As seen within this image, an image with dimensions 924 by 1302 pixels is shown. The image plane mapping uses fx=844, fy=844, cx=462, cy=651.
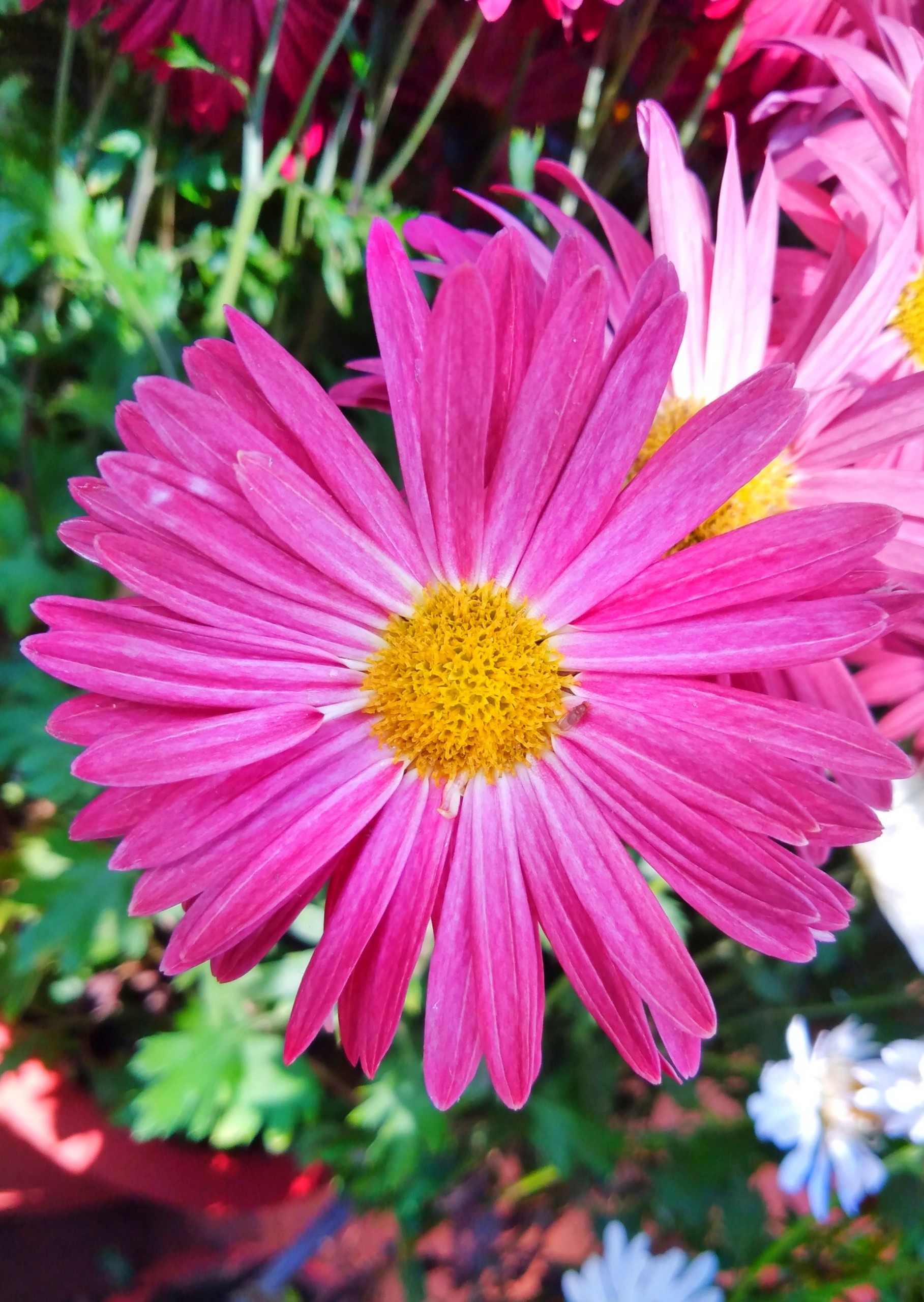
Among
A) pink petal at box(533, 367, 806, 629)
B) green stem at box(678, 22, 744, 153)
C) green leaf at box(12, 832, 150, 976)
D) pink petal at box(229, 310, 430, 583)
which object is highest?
green stem at box(678, 22, 744, 153)

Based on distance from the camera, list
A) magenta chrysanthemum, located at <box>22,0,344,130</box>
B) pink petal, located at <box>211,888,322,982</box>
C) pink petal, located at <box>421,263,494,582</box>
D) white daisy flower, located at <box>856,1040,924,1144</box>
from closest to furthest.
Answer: pink petal, located at <box>421,263,494,582</box>
pink petal, located at <box>211,888,322,982</box>
magenta chrysanthemum, located at <box>22,0,344,130</box>
white daisy flower, located at <box>856,1040,924,1144</box>

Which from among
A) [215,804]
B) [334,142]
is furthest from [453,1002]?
[334,142]

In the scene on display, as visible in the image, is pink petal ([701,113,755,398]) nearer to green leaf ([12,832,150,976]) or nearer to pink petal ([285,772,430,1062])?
pink petal ([285,772,430,1062])

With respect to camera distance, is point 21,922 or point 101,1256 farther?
point 101,1256

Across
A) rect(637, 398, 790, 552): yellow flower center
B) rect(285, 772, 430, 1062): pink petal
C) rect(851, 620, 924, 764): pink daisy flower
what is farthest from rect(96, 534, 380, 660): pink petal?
rect(851, 620, 924, 764): pink daisy flower

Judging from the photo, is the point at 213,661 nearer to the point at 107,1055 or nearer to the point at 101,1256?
the point at 107,1055

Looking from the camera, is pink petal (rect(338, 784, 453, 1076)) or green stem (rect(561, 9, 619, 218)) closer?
pink petal (rect(338, 784, 453, 1076))

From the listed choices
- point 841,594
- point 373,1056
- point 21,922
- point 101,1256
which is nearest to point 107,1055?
point 21,922

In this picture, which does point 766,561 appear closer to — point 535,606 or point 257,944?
point 535,606
